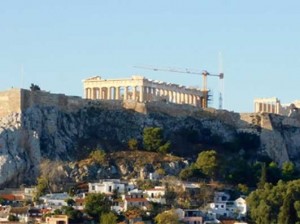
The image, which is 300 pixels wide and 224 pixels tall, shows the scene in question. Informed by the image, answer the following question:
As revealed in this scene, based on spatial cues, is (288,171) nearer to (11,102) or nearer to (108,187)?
(108,187)

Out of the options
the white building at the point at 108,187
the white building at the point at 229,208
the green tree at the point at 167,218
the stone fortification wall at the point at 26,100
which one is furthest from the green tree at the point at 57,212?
the white building at the point at 229,208

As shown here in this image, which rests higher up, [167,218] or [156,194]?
[156,194]

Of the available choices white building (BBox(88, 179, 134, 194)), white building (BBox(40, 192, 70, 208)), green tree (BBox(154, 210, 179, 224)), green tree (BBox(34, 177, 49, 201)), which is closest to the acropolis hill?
green tree (BBox(34, 177, 49, 201))

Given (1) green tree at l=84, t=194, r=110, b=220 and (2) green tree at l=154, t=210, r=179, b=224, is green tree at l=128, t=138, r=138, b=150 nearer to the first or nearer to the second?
(1) green tree at l=84, t=194, r=110, b=220

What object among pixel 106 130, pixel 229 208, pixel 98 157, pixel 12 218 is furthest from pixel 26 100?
pixel 229 208

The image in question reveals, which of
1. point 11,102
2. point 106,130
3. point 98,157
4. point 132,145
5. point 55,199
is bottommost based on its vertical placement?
point 55,199

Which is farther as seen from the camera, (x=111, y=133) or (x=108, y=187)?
(x=111, y=133)
